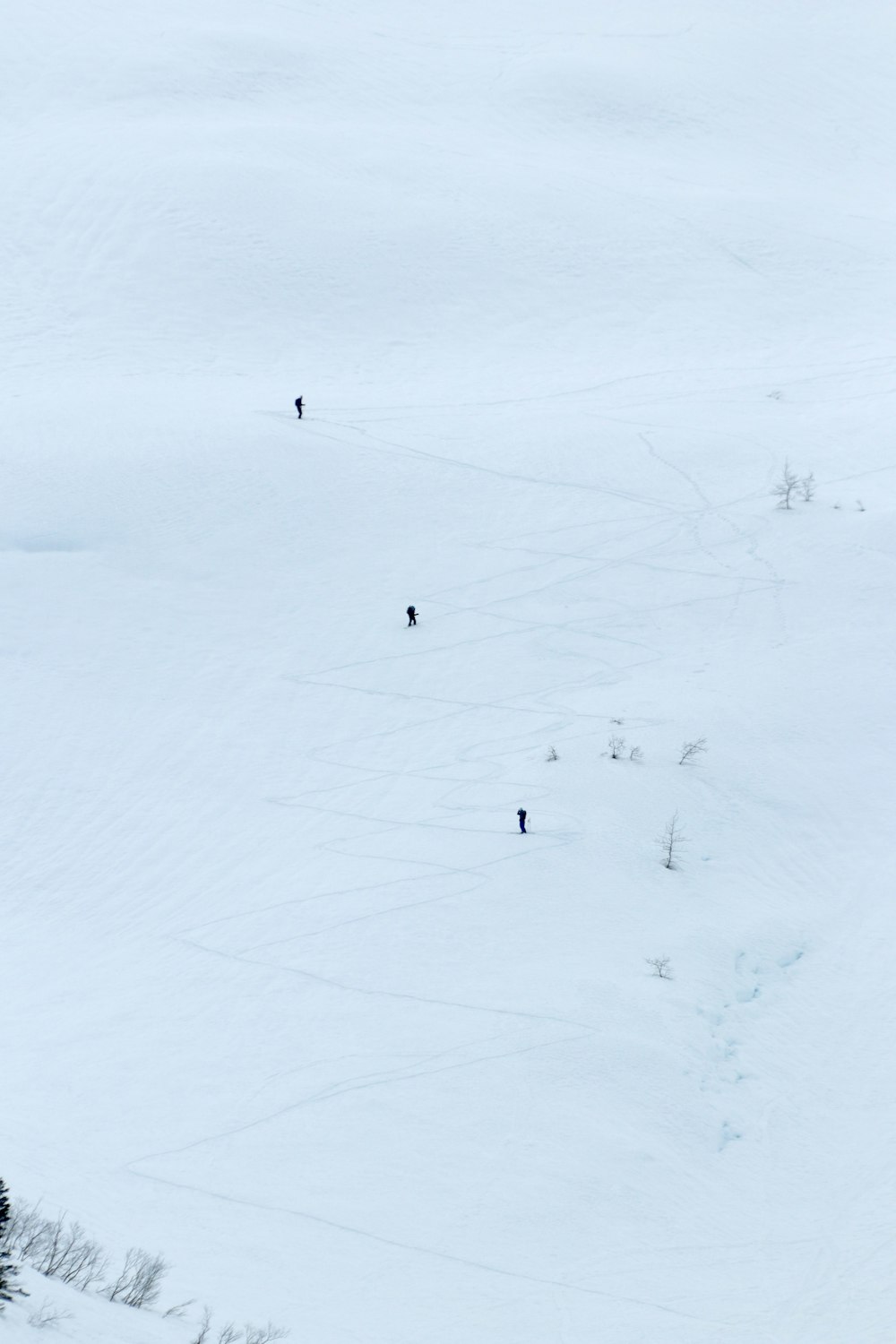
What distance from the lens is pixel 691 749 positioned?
54.5 feet

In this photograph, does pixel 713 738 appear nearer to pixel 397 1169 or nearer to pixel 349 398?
pixel 397 1169

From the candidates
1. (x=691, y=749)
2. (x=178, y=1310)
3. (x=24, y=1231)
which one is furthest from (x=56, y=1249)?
(x=691, y=749)

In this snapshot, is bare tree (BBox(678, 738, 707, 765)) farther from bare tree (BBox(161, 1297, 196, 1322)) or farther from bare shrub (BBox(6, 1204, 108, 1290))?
bare shrub (BBox(6, 1204, 108, 1290))

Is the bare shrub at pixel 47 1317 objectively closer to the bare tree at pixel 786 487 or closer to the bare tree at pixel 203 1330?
the bare tree at pixel 203 1330

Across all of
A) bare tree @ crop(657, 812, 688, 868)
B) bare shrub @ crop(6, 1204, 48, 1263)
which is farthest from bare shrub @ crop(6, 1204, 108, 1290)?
bare tree @ crop(657, 812, 688, 868)

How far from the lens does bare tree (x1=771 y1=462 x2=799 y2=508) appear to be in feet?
73.0

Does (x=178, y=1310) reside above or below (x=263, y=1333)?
above

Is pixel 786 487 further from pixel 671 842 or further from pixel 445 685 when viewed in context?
pixel 671 842

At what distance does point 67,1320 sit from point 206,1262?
101 inches

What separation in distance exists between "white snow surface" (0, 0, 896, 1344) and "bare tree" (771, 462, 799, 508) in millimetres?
300

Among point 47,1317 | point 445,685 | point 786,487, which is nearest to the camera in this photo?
point 47,1317

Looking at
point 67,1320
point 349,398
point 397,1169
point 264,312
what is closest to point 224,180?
point 264,312

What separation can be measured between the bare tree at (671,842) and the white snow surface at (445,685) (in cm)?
19

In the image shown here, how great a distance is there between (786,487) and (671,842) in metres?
10.1
